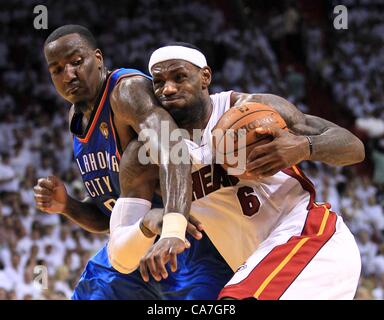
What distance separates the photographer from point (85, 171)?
13.6 ft

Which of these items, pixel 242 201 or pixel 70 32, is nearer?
pixel 242 201

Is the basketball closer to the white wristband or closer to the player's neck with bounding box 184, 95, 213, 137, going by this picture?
the player's neck with bounding box 184, 95, 213, 137

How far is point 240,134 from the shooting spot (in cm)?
330

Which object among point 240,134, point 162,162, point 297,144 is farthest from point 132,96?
point 297,144

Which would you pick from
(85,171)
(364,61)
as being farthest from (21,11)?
(85,171)

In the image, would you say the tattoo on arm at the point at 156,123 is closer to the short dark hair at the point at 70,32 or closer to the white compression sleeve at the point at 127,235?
the white compression sleeve at the point at 127,235

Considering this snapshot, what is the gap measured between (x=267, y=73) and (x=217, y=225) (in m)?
8.55

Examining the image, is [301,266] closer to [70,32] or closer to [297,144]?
[297,144]

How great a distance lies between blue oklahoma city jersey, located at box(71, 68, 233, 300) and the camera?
3.89m

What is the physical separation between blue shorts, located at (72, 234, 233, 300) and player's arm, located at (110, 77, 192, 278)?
759 millimetres

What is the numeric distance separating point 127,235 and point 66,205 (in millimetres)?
1069

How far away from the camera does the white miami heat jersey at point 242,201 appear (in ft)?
11.4

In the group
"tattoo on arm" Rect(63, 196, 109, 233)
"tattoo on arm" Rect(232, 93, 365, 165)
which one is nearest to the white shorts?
"tattoo on arm" Rect(232, 93, 365, 165)
